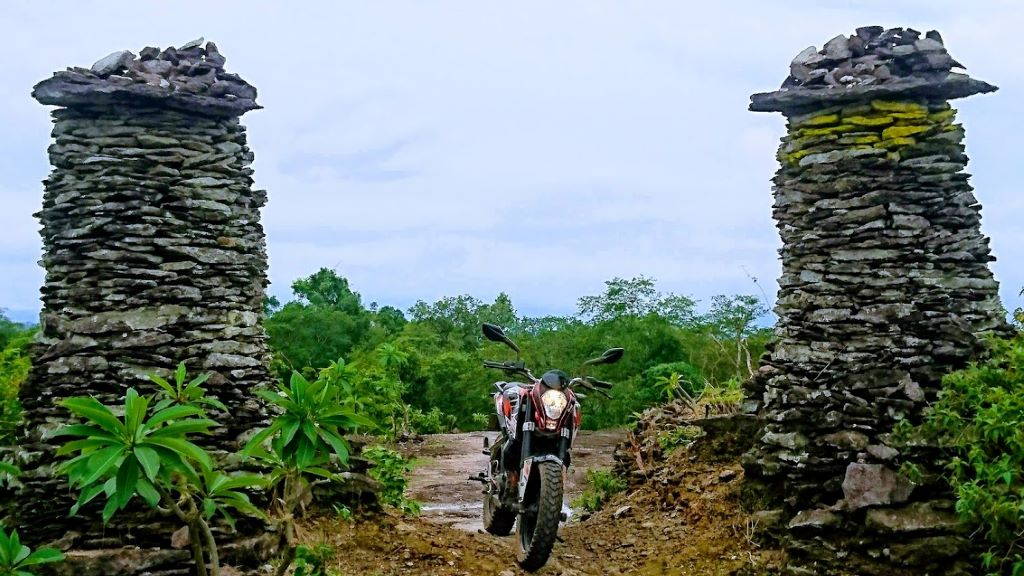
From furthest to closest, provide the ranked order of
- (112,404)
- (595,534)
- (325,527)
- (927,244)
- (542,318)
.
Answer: (542,318)
(595,534)
(325,527)
(927,244)
(112,404)

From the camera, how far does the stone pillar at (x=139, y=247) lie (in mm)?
6957

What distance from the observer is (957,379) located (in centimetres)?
696

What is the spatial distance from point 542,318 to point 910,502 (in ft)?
53.8

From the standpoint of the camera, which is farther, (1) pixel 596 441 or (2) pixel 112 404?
(1) pixel 596 441

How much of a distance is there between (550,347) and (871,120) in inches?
424

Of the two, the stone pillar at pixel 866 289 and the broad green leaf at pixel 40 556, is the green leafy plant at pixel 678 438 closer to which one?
the stone pillar at pixel 866 289

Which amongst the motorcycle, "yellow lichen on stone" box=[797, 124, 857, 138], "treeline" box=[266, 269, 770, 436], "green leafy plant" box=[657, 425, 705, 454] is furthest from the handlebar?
"treeline" box=[266, 269, 770, 436]

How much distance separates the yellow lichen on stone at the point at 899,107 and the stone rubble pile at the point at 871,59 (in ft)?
0.53

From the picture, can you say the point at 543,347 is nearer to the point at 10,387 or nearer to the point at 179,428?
the point at 10,387

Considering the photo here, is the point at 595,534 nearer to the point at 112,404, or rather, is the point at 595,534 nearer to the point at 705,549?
the point at 705,549

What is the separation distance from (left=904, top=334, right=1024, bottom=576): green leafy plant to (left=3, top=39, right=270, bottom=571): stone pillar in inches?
190

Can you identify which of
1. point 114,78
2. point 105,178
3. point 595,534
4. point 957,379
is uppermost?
point 114,78

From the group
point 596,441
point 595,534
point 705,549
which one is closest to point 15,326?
→ point 596,441

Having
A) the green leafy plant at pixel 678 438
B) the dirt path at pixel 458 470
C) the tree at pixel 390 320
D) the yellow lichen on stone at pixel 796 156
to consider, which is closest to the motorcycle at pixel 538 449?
the dirt path at pixel 458 470
